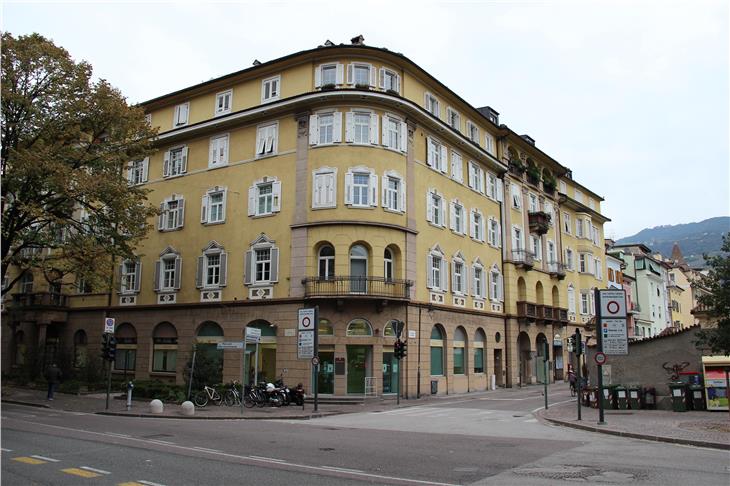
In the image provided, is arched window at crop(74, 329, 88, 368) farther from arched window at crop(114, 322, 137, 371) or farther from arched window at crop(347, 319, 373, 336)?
arched window at crop(347, 319, 373, 336)

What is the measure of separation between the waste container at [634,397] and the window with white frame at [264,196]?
733 inches

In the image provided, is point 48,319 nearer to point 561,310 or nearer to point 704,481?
point 561,310

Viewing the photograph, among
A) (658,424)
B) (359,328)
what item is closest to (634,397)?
(658,424)

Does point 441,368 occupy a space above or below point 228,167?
below

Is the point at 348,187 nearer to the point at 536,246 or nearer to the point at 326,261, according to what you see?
the point at 326,261

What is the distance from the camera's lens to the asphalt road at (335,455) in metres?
10.1

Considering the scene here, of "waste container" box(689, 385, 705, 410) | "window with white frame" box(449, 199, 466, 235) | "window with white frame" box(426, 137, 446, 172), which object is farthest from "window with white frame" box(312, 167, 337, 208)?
"waste container" box(689, 385, 705, 410)

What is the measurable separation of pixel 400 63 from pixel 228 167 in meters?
11.1

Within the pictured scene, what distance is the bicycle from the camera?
2624 centimetres

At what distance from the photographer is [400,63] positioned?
33094 mm

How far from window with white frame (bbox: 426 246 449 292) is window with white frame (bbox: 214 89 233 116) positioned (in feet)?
46.5

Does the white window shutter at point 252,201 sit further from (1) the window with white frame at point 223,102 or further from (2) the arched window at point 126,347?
(2) the arched window at point 126,347

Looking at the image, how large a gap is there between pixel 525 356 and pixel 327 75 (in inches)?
966

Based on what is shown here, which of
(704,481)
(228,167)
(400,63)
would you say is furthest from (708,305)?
(228,167)
